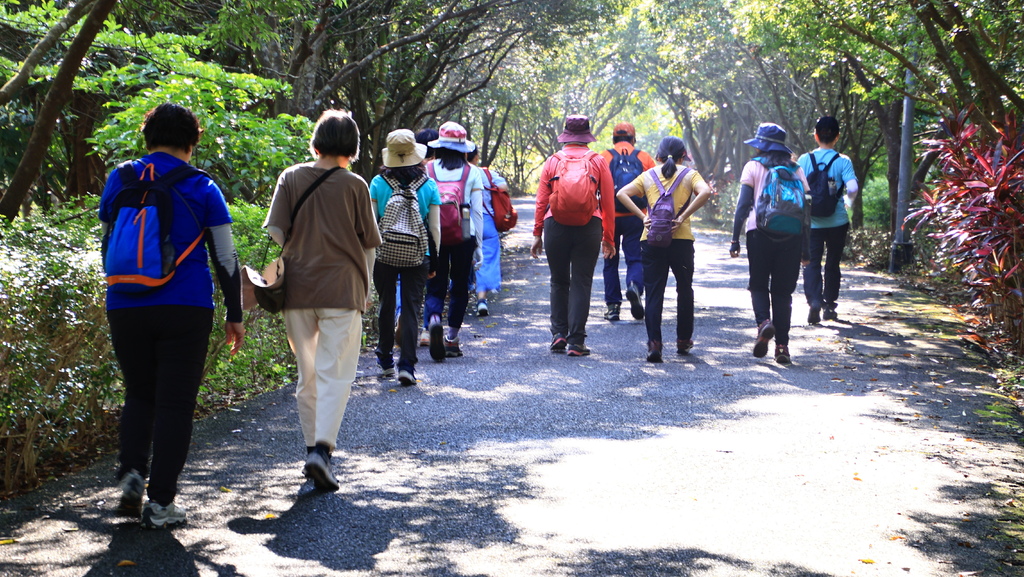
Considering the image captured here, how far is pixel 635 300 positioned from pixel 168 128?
25.1 ft

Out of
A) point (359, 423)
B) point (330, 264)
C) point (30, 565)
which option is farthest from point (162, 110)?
point (359, 423)

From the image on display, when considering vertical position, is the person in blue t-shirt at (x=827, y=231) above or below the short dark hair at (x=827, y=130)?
below

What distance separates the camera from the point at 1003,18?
11.8 metres

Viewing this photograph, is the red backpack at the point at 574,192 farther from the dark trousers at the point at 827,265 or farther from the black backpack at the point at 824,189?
the dark trousers at the point at 827,265

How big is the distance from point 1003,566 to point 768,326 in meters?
4.89

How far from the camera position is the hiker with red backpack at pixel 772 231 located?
29.0 feet

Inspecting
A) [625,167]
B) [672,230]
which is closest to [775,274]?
[672,230]

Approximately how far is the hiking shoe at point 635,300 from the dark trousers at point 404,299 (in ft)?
13.8

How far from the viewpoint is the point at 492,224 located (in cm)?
1170

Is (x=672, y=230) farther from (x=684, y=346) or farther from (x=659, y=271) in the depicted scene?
(x=684, y=346)

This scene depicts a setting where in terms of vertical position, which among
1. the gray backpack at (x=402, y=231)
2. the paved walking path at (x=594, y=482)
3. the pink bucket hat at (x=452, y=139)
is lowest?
the paved walking path at (x=594, y=482)

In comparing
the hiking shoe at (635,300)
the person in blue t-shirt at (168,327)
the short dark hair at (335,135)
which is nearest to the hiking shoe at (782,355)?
the hiking shoe at (635,300)

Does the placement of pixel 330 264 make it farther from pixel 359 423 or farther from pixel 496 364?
pixel 496 364

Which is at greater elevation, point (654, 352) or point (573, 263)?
point (573, 263)
